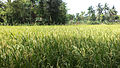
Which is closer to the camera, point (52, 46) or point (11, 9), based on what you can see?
point (52, 46)

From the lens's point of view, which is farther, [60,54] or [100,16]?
[100,16]

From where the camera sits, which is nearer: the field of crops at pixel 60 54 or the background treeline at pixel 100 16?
the field of crops at pixel 60 54

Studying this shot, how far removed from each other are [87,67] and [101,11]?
11743 cm

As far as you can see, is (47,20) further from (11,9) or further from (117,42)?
(117,42)

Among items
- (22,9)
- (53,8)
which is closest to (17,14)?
(22,9)

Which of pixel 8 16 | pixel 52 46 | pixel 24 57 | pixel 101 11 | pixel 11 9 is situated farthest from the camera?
pixel 101 11

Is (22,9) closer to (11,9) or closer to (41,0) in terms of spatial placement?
(11,9)

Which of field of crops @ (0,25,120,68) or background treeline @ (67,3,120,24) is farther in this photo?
background treeline @ (67,3,120,24)

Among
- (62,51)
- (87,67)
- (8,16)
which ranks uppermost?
(8,16)

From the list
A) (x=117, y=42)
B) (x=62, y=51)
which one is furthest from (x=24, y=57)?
(x=117, y=42)

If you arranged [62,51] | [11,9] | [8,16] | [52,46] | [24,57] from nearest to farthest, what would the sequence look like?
[24,57]
[62,51]
[52,46]
[11,9]
[8,16]

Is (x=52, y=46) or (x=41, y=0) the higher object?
(x=41, y=0)

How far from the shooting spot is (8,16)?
37531mm

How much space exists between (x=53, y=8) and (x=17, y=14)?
1209 cm
